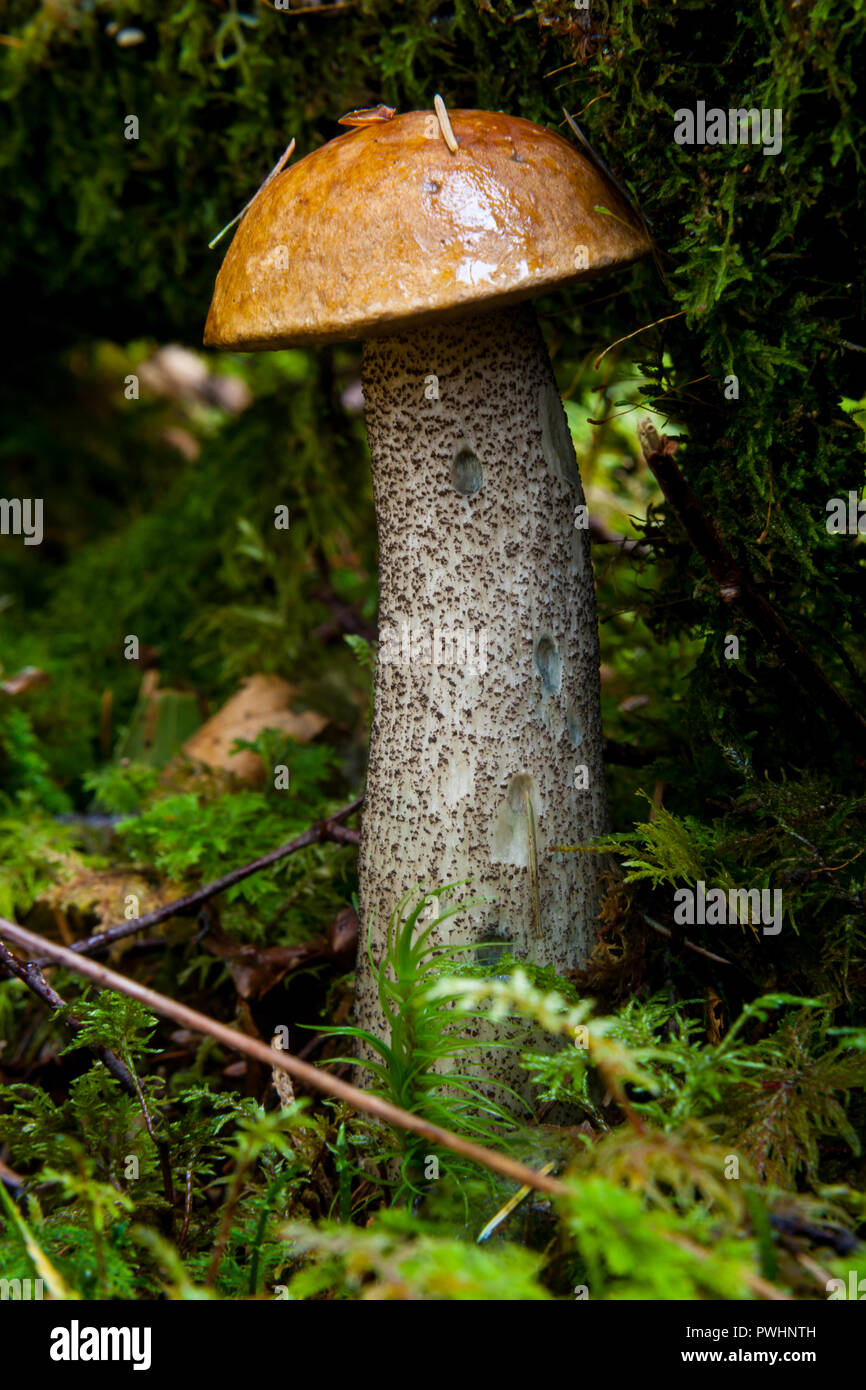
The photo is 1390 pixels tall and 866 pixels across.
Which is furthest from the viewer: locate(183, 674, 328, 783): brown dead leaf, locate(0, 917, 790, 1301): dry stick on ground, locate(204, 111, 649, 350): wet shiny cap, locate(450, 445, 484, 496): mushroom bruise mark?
locate(183, 674, 328, 783): brown dead leaf

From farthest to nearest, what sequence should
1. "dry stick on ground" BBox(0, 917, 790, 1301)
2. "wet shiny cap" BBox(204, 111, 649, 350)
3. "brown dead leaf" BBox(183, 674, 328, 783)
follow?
"brown dead leaf" BBox(183, 674, 328, 783) < "wet shiny cap" BBox(204, 111, 649, 350) < "dry stick on ground" BBox(0, 917, 790, 1301)

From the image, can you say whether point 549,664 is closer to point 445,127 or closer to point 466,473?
point 466,473

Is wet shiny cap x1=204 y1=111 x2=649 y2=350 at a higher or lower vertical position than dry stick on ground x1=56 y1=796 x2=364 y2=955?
higher

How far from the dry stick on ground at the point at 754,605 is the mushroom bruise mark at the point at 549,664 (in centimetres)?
33

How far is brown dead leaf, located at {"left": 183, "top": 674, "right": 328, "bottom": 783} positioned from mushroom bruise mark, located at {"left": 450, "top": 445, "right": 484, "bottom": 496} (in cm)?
139

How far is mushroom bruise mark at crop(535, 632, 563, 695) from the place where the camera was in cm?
181

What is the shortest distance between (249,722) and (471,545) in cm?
152

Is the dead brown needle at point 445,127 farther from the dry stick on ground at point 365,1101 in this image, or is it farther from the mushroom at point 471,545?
the dry stick on ground at point 365,1101

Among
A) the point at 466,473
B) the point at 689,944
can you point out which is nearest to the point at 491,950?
the point at 689,944

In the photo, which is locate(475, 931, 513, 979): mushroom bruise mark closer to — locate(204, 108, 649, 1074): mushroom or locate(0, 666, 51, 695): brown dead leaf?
locate(204, 108, 649, 1074): mushroom

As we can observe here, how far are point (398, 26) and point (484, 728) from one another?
5.19 ft

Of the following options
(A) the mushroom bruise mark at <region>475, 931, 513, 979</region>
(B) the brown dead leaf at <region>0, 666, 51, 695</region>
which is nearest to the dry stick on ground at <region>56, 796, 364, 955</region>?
(A) the mushroom bruise mark at <region>475, 931, 513, 979</region>


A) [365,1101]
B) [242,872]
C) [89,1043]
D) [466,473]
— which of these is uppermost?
[466,473]

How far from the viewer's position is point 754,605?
1.82m
